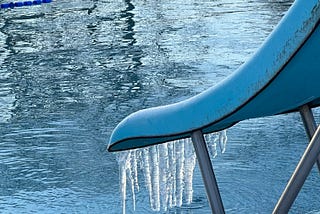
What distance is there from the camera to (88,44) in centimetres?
999

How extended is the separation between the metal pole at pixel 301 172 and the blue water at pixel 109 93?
2.21 m

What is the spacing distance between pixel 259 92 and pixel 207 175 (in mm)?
266

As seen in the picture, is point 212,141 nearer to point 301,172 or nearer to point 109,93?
point 301,172

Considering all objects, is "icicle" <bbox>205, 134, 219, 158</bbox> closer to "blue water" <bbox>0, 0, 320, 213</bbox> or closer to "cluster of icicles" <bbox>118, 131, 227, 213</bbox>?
"cluster of icicles" <bbox>118, 131, 227, 213</bbox>

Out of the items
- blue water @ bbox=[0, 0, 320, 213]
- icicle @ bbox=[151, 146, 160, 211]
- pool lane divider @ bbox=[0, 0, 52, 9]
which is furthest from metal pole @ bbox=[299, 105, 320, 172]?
pool lane divider @ bbox=[0, 0, 52, 9]

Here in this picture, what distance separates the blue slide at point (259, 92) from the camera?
211 cm

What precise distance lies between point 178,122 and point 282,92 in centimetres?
29

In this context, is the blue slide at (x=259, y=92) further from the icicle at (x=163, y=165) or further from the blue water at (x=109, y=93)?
the blue water at (x=109, y=93)

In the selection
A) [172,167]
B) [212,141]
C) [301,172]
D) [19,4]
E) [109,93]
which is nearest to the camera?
[301,172]

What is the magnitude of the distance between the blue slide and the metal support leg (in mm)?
28

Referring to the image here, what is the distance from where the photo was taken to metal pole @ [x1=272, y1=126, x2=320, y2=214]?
2139 mm

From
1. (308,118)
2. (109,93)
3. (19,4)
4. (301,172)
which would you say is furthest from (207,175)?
(19,4)

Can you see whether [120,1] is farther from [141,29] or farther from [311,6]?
[311,6]

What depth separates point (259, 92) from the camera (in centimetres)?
216
